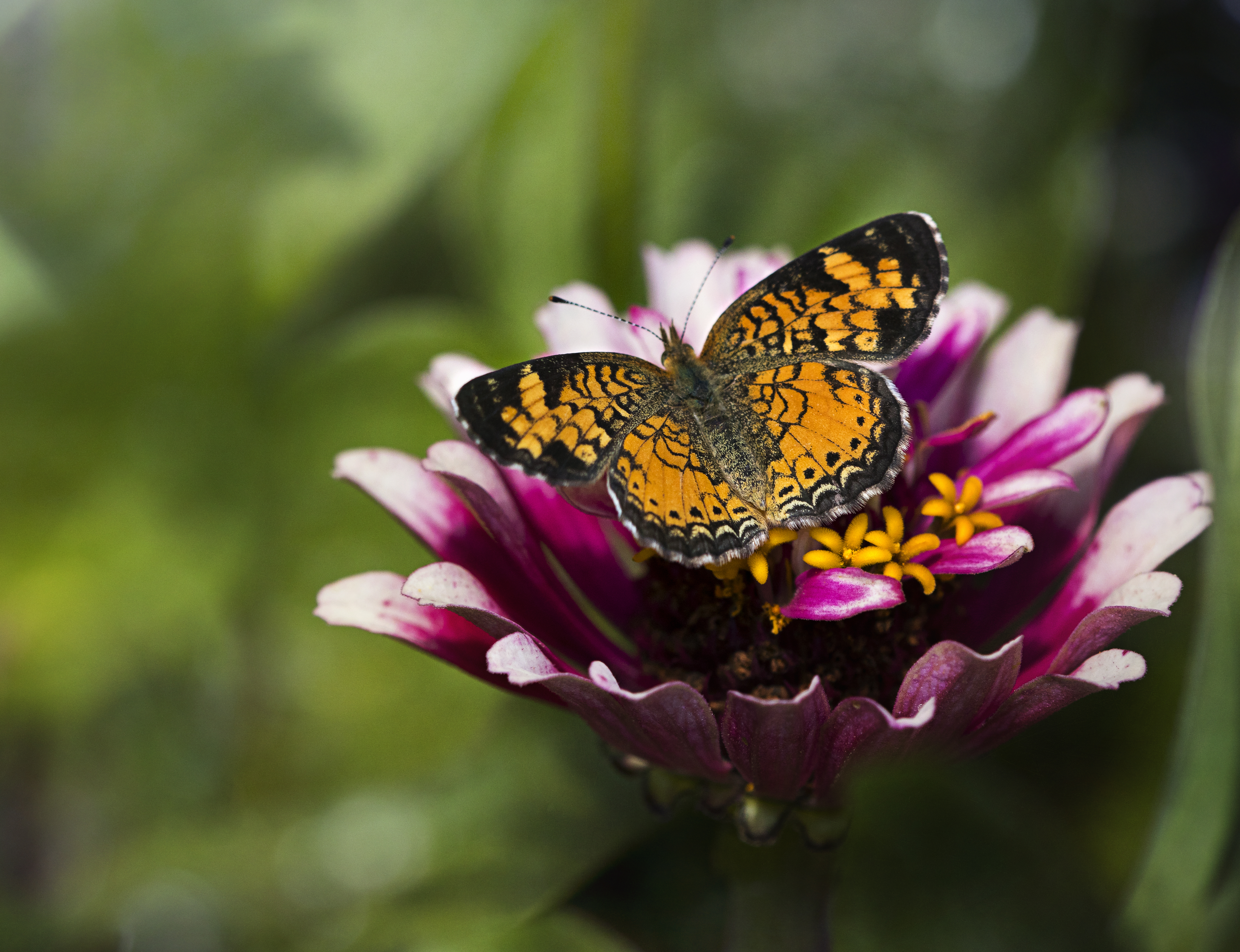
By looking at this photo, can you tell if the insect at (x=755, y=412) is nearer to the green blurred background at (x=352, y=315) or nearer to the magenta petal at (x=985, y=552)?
the magenta petal at (x=985, y=552)

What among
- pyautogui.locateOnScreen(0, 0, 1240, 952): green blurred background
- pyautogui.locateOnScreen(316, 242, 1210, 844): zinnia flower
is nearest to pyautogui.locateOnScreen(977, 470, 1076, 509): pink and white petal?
pyautogui.locateOnScreen(316, 242, 1210, 844): zinnia flower

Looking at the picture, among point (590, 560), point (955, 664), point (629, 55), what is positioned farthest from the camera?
point (629, 55)

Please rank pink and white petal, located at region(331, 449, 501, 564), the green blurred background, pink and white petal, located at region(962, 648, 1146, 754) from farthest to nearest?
1. the green blurred background
2. pink and white petal, located at region(331, 449, 501, 564)
3. pink and white petal, located at region(962, 648, 1146, 754)

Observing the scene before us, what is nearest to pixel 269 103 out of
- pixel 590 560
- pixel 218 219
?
pixel 218 219

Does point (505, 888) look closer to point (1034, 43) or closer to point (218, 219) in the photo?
point (218, 219)

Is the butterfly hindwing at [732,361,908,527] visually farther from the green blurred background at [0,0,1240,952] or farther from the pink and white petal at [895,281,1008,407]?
the green blurred background at [0,0,1240,952]
